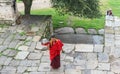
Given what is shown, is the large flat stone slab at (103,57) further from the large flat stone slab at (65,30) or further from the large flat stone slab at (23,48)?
the large flat stone slab at (65,30)

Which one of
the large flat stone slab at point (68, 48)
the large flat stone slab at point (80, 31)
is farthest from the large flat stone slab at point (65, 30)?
the large flat stone slab at point (68, 48)

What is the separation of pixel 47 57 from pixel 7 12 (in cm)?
376

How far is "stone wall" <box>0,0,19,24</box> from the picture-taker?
40.8 ft

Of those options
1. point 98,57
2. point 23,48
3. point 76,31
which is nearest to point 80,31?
point 76,31

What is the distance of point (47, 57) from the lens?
9.75m

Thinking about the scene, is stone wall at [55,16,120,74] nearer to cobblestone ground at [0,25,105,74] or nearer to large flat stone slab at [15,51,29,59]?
cobblestone ground at [0,25,105,74]

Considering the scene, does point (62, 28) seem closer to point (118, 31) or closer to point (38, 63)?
→ point (118, 31)

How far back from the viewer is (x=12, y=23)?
1259 centimetres

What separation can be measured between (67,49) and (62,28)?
17.4 feet

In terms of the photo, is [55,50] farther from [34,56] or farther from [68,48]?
[68,48]

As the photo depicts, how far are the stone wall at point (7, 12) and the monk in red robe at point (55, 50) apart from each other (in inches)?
165

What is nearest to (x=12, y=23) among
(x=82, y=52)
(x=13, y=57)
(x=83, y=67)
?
(x=13, y=57)

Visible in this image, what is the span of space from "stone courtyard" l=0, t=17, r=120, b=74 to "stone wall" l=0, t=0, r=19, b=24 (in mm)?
1383

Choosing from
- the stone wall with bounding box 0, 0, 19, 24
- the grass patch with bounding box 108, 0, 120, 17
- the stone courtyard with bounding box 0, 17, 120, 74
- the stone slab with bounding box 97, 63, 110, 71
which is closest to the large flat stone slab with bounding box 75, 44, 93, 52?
the stone courtyard with bounding box 0, 17, 120, 74
